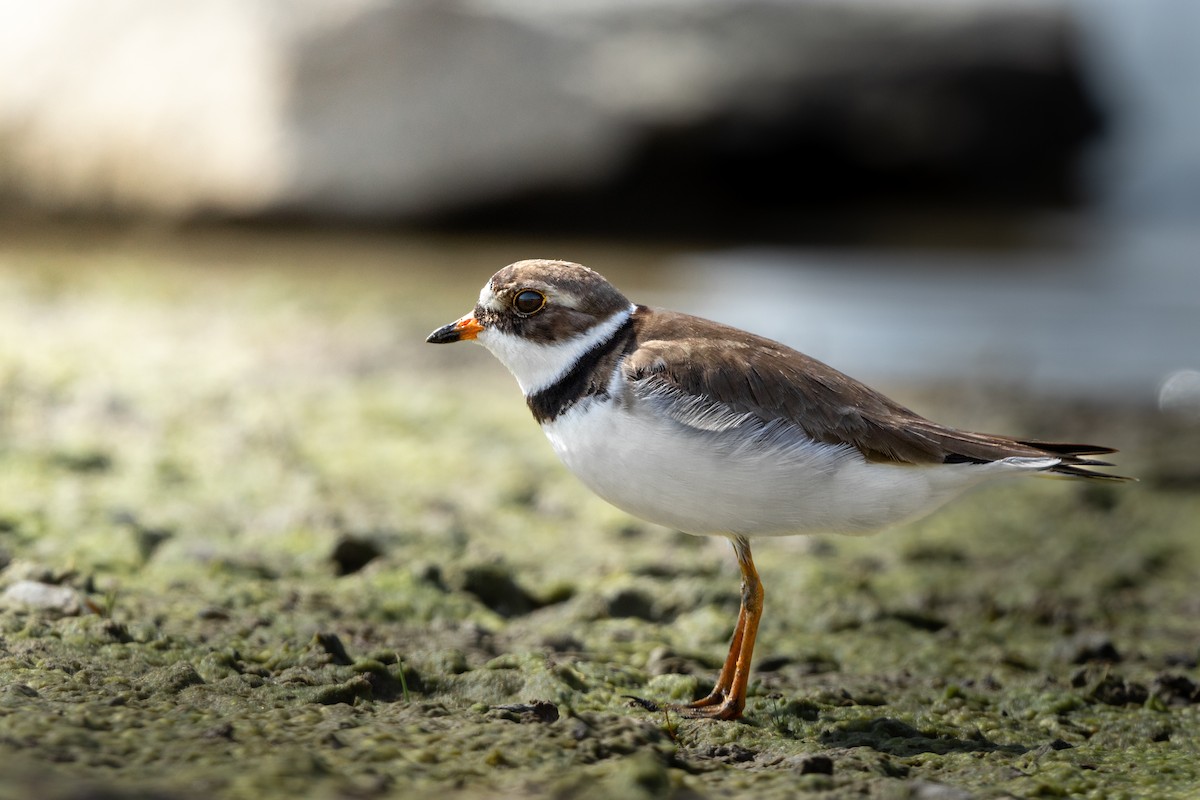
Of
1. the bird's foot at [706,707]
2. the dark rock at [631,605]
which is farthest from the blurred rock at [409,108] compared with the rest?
the bird's foot at [706,707]

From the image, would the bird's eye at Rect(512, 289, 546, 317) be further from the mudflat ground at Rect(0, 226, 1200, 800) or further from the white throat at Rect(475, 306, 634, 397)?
the mudflat ground at Rect(0, 226, 1200, 800)

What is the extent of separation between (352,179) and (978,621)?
11.7m

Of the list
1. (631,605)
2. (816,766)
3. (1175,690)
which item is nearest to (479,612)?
(631,605)

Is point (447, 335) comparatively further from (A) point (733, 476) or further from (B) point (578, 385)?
(A) point (733, 476)

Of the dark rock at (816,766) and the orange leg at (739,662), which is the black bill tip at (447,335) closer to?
the orange leg at (739,662)

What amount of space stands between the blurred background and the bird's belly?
6803mm

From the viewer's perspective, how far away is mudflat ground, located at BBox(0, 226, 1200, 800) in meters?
3.19

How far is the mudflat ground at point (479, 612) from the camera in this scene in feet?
10.5

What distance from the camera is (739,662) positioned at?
3.87 meters

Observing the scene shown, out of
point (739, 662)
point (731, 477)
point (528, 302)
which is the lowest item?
point (739, 662)

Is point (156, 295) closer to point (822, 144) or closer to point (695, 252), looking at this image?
point (695, 252)

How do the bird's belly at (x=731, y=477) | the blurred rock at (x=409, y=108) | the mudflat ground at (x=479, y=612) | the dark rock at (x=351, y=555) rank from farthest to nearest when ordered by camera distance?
the blurred rock at (x=409, y=108) < the dark rock at (x=351, y=555) < the bird's belly at (x=731, y=477) < the mudflat ground at (x=479, y=612)

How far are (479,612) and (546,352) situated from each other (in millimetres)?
1213

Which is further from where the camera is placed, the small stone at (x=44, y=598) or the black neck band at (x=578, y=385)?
the small stone at (x=44, y=598)
